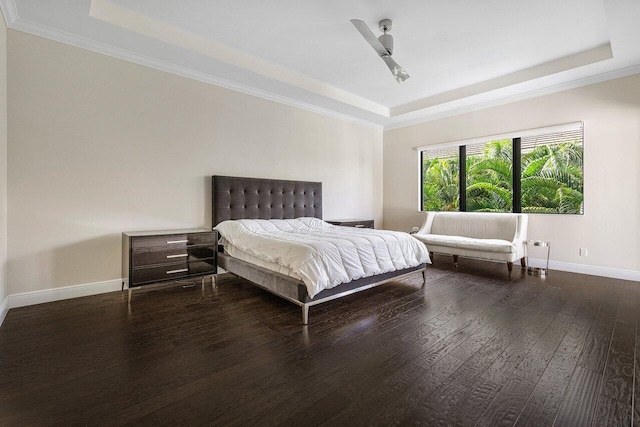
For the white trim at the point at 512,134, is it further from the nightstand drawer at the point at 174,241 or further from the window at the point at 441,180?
the nightstand drawer at the point at 174,241

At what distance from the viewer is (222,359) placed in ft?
6.59

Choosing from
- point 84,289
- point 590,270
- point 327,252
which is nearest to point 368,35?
point 327,252

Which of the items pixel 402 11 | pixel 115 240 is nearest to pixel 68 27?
pixel 115 240

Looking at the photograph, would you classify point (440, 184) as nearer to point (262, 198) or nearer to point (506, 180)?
point (506, 180)

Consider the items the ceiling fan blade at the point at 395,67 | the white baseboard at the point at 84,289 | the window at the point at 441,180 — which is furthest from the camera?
the window at the point at 441,180

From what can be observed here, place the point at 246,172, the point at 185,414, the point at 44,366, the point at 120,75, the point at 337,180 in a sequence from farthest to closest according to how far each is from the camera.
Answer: the point at 337,180 < the point at 246,172 < the point at 120,75 < the point at 44,366 < the point at 185,414

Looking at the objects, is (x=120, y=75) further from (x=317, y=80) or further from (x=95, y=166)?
(x=317, y=80)

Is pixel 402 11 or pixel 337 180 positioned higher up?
pixel 402 11

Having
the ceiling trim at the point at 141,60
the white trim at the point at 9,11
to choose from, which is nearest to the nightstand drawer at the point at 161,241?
the ceiling trim at the point at 141,60

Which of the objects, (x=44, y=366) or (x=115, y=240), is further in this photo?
(x=115, y=240)

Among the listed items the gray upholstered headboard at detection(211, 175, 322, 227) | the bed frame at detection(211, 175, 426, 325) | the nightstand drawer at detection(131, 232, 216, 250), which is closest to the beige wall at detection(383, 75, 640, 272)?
the bed frame at detection(211, 175, 426, 325)

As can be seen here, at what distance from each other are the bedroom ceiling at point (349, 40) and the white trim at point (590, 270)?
261cm

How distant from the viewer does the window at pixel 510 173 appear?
4.53 metres

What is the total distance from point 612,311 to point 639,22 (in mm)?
2786
